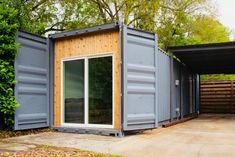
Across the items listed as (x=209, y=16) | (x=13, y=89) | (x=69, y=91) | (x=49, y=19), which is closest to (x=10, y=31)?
(x=13, y=89)

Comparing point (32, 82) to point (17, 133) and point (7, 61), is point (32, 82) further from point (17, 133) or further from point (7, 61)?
point (17, 133)

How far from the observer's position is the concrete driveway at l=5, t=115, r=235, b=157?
5.60 metres

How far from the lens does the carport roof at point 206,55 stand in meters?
10.2

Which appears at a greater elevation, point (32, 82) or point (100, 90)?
point (32, 82)

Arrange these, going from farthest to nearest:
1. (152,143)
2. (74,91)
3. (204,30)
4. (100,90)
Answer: (204,30), (74,91), (100,90), (152,143)

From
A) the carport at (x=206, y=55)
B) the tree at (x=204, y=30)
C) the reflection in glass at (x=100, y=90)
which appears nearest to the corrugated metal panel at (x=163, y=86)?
the carport at (x=206, y=55)

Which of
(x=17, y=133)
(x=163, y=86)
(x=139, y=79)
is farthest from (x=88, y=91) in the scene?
(x=163, y=86)

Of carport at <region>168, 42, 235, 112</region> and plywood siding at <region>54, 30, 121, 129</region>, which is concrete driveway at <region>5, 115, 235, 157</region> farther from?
carport at <region>168, 42, 235, 112</region>

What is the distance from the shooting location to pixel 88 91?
7.97 m

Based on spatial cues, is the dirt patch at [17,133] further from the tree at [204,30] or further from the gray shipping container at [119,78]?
the tree at [204,30]

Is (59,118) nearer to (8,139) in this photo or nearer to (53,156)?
(8,139)

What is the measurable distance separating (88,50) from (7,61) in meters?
1.93

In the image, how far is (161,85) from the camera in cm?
970

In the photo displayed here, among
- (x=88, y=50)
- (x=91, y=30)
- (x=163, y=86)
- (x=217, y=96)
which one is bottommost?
(x=217, y=96)
